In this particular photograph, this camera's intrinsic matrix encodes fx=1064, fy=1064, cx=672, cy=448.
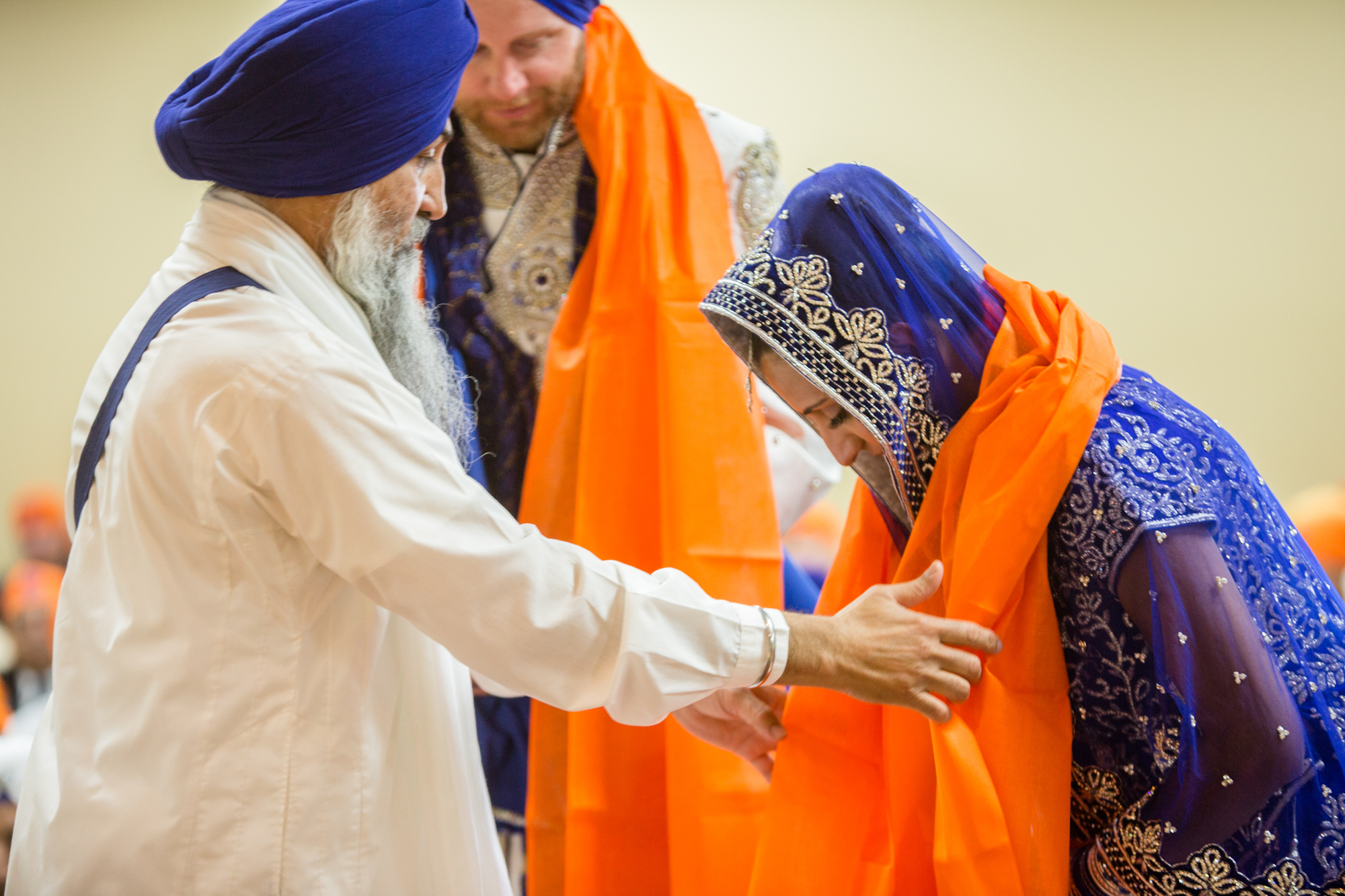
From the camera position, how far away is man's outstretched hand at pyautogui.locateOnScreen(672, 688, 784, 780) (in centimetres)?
143

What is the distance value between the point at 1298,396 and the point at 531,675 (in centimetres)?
318

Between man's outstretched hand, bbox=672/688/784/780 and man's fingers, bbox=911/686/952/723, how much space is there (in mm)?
315

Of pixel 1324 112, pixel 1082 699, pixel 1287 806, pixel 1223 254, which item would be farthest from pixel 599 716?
pixel 1324 112

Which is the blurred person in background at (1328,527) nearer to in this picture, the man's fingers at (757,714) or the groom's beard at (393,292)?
the man's fingers at (757,714)

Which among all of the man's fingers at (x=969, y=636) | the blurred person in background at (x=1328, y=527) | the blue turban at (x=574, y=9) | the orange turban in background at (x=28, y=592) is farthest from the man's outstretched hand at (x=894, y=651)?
the orange turban in background at (x=28, y=592)

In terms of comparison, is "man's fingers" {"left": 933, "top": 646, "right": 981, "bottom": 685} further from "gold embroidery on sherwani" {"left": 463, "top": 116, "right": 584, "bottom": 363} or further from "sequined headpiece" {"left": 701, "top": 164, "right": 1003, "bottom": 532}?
"gold embroidery on sherwani" {"left": 463, "top": 116, "right": 584, "bottom": 363}

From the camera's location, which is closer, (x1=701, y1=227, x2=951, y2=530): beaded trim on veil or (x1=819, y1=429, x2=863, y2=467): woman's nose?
(x1=701, y1=227, x2=951, y2=530): beaded trim on veil

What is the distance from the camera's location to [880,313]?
1185 millimetres

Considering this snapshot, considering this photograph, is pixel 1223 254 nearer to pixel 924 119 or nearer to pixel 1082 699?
pixel 924 119

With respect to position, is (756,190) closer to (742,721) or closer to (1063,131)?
(742,721)

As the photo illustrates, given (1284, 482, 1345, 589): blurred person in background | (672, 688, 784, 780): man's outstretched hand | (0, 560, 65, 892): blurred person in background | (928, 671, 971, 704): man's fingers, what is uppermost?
(928, 671, 971, 704): man's fingers

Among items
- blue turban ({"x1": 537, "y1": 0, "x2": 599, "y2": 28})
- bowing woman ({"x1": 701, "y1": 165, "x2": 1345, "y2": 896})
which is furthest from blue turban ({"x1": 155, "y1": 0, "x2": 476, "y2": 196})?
blue turban ({"x1": 537, "y1": 0, "x2": 599, "y2": 28})

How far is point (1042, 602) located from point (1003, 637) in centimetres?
6

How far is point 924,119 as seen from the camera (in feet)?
11.2
